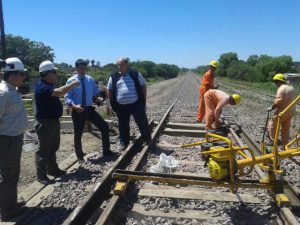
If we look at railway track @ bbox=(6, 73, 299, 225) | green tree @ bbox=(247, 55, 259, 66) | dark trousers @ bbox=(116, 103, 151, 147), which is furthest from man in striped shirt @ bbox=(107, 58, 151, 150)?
green tree @ bbox=(247, 55, 259, 66)

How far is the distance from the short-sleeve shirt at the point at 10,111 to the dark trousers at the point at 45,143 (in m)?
1.17

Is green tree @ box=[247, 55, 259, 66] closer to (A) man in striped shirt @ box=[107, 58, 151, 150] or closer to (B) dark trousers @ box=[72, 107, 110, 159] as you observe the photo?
(A) man in striped shirt @ box=[107, 58, 151, 150]

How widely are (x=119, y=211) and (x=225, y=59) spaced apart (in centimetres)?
13332

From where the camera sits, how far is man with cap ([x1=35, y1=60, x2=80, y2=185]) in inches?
230

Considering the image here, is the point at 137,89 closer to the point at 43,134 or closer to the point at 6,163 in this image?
the point at 43,134

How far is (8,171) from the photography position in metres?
4.67

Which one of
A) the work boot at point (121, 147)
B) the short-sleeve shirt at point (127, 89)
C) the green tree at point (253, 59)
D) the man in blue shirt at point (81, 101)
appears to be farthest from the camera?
the green tree at point (253, 59)

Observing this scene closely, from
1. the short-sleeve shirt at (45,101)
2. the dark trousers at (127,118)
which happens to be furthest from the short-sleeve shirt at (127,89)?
the short-sleeve shirt at (45,101)

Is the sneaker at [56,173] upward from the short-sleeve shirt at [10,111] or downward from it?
downward

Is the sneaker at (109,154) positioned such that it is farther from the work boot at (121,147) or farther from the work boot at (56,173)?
the work boot at (56,173)

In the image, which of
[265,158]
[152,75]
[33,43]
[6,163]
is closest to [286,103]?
[265,158]

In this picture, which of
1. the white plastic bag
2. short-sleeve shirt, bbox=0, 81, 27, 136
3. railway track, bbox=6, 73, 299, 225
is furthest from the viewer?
the white plastic bag

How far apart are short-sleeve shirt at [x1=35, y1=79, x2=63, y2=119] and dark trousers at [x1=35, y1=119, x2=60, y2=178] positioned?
0.10 metres

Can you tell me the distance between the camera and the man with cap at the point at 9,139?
183 inches
